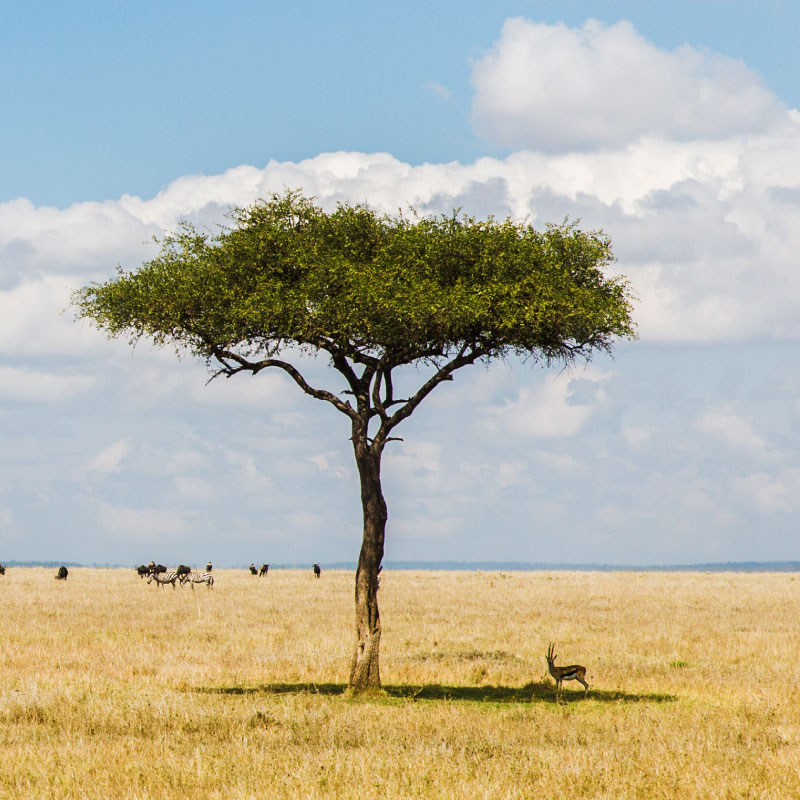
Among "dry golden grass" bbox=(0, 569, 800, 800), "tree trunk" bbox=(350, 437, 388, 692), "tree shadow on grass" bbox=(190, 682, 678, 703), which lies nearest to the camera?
"dry golden grass" bbox=(0, 569, 800, 800)

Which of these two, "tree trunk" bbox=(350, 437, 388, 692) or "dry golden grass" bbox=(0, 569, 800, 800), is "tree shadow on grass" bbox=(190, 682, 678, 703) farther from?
"tree trunk" bbox=(350, 437, 388, 692)

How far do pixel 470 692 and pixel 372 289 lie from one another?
9.66 meters

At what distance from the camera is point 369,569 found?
2350 cm

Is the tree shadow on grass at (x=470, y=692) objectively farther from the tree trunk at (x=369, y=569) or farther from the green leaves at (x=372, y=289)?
the green leaves at (x=372, y=289)

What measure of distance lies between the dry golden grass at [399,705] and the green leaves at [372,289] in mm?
8324

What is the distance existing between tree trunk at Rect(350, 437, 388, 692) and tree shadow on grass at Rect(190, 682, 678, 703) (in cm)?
57

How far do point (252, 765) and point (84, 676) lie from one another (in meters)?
11.5

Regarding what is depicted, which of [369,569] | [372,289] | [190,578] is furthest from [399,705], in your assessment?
[190,578]

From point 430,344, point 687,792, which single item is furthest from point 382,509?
point 687,792

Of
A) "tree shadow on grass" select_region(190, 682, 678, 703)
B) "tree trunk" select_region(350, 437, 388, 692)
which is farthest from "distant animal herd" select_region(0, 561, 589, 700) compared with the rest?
"tree trunk" select_region(350, 437, 388, 692)

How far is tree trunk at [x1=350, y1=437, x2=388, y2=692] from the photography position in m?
23.3

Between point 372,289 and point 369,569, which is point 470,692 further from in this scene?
point 372,289

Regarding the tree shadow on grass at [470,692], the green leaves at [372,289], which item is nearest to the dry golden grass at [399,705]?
the tree shadow on grass at [470,692]

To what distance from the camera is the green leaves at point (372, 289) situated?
23.8m
